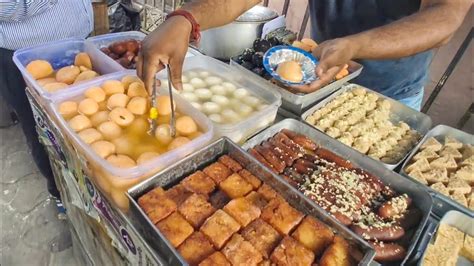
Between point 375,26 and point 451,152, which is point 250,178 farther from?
point 375,26

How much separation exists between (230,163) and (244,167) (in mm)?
56

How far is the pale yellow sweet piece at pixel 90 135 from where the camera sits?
4.11 ft

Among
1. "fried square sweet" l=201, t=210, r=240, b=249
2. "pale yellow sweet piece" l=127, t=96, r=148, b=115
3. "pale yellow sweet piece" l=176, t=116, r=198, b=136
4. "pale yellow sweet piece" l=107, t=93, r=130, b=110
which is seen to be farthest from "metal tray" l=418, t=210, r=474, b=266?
"pale yellow sweet piece" l=107, t=93, r=130, b=110

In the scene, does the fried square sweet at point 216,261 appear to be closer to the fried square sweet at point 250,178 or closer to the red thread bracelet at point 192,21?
the fried square sweet at point 250,178

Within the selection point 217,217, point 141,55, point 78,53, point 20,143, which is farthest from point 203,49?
point 20,143

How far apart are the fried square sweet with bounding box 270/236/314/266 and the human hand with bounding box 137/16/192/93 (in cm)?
79

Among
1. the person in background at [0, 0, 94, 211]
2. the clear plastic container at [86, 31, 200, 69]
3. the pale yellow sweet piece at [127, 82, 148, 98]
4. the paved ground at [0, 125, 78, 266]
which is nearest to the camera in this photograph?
the pale yellow sweet piece at [127, 82, 148, 98]

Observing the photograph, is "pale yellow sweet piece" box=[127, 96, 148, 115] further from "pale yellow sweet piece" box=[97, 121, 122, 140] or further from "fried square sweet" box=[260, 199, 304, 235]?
"fried square sweet" box=[260, 199, 304, 235]

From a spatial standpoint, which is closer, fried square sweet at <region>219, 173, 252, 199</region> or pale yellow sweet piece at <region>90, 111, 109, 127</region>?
fried square sweet at <region>219, 173, 252, 199</region>

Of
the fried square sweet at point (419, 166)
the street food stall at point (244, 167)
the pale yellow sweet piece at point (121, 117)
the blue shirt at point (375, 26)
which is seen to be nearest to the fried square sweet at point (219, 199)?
the street food stall at point (244, 167)

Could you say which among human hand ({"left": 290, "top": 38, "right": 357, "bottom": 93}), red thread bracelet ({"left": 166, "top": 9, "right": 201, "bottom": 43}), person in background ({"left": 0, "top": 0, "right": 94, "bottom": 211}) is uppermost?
human hand ({"left": 290, "top": 38, "right": 357, "bottom": 93})

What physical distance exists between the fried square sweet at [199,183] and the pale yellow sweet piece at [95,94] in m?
0.60

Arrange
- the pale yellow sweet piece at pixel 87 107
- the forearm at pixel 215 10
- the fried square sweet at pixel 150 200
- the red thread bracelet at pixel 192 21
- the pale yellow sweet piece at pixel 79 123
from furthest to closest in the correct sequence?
1. the forearm at pixel 215 10
2. the red thread bracelet at pixel 192 21
3. the pale yellow sweet piece at pixel 87 107
4. the pale yellow sweet piece at pixel 79 123
5. the fried square sweet at pixel 150 200

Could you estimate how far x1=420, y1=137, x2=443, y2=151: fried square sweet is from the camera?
1.59 meters
